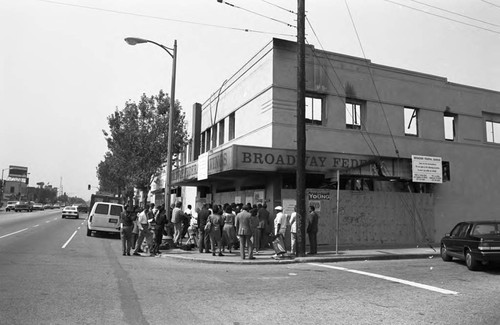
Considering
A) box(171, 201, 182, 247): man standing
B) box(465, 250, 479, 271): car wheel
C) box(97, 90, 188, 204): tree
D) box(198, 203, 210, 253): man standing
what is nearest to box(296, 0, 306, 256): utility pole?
box(198, 203, 210, 253): man standing

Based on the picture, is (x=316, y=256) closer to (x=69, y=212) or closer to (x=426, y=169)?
(x=426, y=169)

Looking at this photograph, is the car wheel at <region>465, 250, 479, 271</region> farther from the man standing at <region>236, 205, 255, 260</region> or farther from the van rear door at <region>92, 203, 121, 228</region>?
the van rear door at <region>92, 203, 121, 228</region>

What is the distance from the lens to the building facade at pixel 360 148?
17234 millimetres

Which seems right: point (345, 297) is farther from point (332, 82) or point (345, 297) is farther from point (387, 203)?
point (332, 82)

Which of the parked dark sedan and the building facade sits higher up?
the building facade

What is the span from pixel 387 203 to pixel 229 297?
12.7m

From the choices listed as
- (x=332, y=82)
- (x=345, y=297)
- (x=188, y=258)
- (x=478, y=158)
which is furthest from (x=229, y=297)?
(x=478, y=158)

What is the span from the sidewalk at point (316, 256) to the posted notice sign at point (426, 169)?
367cm

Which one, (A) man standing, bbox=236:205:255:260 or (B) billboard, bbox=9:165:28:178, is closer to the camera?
(A) man standing, bbox=236:205:255:260

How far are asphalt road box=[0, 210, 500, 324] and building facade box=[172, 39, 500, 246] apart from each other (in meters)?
5.31

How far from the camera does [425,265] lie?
1262cm

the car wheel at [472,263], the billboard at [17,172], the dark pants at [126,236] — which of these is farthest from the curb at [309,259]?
the billboard at [17,172]

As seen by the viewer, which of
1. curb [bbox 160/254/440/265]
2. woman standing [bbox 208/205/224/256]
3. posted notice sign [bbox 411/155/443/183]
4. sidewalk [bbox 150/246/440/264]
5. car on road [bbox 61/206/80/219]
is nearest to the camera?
curb [bbox 160/254/440/265]

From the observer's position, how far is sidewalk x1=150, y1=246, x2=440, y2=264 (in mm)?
13331
